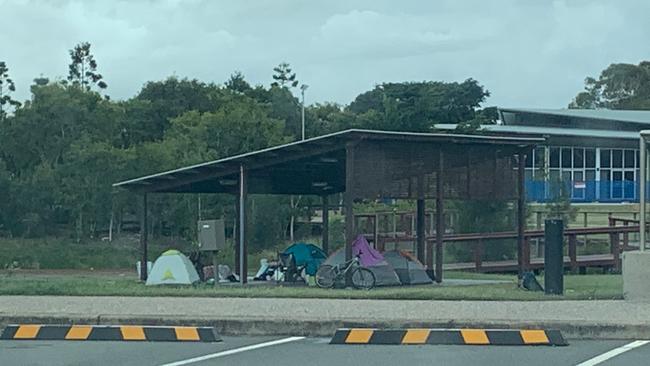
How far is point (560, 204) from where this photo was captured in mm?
38281

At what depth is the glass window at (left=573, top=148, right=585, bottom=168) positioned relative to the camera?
57.7 meters

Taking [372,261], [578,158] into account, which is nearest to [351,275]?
[372,261]

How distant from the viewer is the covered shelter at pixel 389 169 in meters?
23.3

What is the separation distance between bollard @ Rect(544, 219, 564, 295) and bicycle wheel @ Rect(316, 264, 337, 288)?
19.5 ft

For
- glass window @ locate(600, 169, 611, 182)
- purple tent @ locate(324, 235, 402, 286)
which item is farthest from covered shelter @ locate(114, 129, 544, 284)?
glass window @ locate(600, 169, 611, 182)

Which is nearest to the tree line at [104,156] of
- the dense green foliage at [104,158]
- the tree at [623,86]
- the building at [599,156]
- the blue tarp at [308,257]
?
the dense green foliage at [104,158]

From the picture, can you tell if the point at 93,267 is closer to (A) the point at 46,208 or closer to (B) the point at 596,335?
(A) the point at 46,208

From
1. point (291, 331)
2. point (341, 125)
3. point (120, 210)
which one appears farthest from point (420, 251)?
point (341, 125)

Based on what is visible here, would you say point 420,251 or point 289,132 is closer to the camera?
point 420,251

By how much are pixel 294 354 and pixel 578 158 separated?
4761 cm

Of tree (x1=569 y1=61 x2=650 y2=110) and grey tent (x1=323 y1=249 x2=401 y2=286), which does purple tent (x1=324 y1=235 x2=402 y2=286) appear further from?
tree (x1=569 y1=61 x2=650 y2=110)

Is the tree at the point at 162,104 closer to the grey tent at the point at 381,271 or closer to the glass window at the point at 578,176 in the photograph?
the glass window at the point at 578,176

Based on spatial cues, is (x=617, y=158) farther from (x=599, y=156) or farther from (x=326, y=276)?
(x=326, y=276)

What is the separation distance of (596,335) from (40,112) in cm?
3788
